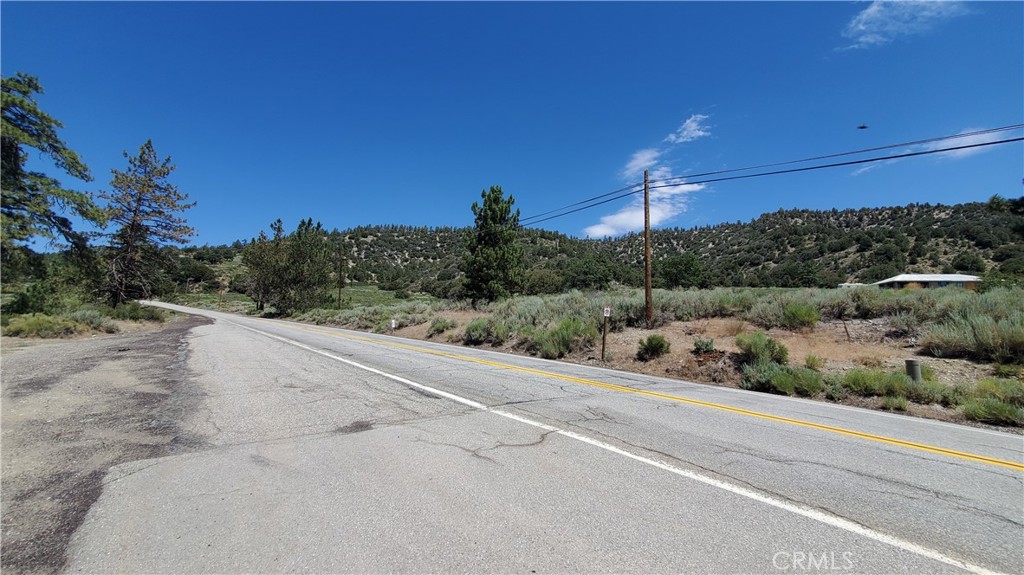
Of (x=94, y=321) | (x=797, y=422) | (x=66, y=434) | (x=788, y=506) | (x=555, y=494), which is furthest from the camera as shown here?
(x=94, y=321)

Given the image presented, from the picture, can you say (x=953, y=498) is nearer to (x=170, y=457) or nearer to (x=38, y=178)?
(x=170, y=457)

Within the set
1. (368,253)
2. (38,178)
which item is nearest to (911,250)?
(38,178)

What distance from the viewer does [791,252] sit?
69938 mm

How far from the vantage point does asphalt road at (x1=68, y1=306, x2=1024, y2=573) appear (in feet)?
8.94

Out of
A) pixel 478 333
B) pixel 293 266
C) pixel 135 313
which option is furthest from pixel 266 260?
pixel 478 333

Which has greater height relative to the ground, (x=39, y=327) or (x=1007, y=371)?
(x=39, y=327)

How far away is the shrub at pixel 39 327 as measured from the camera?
16.1m

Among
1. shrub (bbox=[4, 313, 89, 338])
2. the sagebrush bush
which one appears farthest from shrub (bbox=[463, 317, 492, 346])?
shrub (bbox=[4, 313, 89, 338])

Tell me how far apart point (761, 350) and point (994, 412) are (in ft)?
14.7

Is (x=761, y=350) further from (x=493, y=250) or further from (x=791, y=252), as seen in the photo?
(x=791, y=252)

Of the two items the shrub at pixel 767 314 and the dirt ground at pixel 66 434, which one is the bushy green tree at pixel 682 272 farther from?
the dirt ground at pixel 66 434

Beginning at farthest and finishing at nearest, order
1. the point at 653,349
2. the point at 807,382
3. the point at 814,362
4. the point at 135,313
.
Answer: the point at 135,313
the point at 653,349
the point at 814,362
the point at 807,382

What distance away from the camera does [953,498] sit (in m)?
3.71

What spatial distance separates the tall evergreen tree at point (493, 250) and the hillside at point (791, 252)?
333 inches
